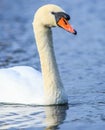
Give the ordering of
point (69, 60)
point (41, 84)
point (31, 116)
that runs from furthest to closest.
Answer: point (69, 60) < point (41, 84) < point (31, 116)

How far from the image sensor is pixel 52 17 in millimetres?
10531

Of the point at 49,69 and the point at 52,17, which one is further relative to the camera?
the point at 49,69

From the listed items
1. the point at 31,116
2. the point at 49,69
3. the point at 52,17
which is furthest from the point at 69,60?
the point at 31,116

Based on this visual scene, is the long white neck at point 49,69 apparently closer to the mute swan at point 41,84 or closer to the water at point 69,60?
the mute swan at point 41,84

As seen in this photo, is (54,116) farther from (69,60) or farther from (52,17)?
(69,60)

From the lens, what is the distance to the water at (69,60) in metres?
10.1

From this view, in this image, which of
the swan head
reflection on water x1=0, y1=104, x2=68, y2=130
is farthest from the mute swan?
reflection on water x1=0, y1=104, x2=68, y2=130

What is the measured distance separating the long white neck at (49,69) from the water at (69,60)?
0.52 ft

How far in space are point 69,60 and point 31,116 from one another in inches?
152

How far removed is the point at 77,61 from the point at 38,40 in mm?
3073

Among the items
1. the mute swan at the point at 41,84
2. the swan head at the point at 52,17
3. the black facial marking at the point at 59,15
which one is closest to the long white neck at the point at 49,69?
the mute swan at the point at 41,84

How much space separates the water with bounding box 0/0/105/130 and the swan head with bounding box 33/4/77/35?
116 cm

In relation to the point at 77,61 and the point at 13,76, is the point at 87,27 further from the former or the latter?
the point at 13,76

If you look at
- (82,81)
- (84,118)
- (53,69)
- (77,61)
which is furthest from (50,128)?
(77,61)
